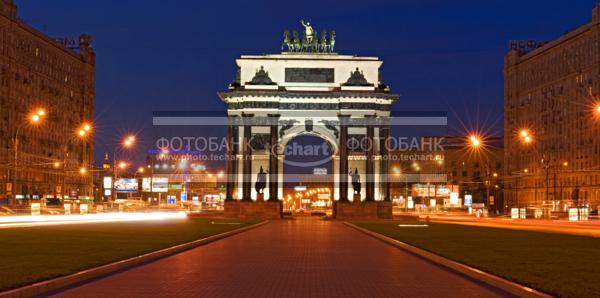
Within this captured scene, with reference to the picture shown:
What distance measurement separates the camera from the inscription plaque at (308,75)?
8806 centimetres

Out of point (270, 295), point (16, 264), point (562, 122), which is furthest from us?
point (562, 122)

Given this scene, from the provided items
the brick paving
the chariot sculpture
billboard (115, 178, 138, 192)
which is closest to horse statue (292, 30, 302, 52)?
the chariot sculpture

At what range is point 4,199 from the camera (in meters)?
106

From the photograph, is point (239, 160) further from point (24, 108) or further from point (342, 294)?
point (342, 294)

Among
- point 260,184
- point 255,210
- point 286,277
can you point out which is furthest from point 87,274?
point 260,184

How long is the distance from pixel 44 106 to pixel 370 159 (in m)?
69.6

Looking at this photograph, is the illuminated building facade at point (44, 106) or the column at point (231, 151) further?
the illuminated building facade at point (44, 106)

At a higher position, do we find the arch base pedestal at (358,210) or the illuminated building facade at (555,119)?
the illuminated building facade at (555,119)

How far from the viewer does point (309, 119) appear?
88.4 meters

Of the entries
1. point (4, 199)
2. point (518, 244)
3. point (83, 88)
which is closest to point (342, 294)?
point (518, 244)

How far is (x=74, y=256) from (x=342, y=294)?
441 inches

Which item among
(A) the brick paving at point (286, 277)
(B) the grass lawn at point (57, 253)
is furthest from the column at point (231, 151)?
(A) the brick paving at point (286, 277)

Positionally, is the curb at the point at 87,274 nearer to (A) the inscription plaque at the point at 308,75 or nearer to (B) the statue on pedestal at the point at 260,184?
(B) the statue on pedestal at the point at 260,184

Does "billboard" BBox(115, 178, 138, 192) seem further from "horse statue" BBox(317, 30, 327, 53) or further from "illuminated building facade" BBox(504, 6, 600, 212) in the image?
"illuminated building facade" BBox(504, 6, 600, 212)
